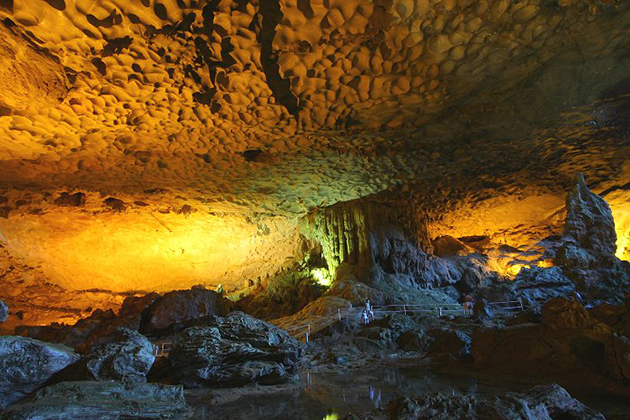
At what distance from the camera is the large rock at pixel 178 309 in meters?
11.7

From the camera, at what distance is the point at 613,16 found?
6.03m

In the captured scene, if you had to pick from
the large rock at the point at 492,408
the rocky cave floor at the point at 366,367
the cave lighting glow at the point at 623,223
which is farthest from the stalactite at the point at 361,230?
the large rock at the point at 492,408

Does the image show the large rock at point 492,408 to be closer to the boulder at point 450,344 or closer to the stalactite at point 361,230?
the boulder at point 450,344

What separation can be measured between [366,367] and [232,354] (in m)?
2.47

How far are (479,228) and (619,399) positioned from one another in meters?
14.2

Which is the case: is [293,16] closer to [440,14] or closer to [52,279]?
[440,14]

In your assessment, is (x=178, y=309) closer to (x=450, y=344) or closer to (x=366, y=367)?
(x=366, y=367)

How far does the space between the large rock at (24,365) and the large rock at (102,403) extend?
439 millimetres

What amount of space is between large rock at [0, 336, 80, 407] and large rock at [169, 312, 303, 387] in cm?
145

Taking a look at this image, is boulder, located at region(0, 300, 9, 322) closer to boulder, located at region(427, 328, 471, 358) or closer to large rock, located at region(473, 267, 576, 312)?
boulder, located at region(427, 328, 471, 358)

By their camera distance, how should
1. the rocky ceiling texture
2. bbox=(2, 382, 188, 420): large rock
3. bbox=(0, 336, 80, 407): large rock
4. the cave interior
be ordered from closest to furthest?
bbox=(2, 382, 188, 420): large rock → bbox=(0, 336, 80, 407): large rock → the cave interior → the rocky ceiling texture

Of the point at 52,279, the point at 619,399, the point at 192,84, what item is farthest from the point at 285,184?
the point at 52,279

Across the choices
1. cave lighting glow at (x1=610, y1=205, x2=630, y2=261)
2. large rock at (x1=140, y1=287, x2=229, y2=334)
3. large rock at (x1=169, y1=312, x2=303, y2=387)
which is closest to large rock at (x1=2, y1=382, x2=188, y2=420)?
large rock at (x1=169, y1=312, x2=303, y2=387)

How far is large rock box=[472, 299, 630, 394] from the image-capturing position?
4398 mm
